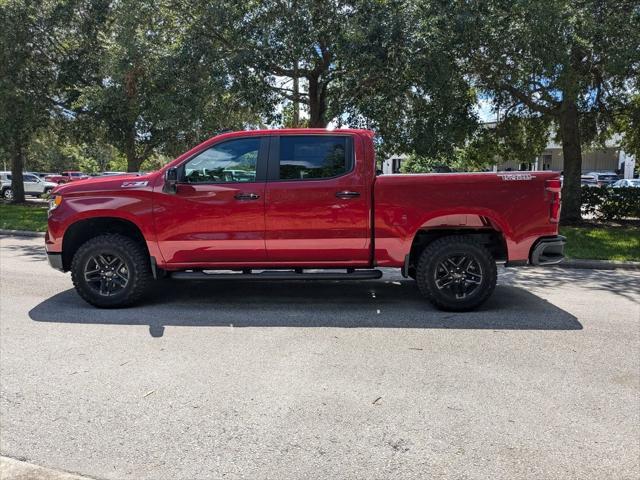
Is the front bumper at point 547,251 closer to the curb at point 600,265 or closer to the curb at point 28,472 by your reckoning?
the curb at point 600,265

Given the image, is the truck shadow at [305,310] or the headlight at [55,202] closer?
the truck shadow at [305,310]

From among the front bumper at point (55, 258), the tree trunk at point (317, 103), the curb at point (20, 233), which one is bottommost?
the curb at point (20, 233)

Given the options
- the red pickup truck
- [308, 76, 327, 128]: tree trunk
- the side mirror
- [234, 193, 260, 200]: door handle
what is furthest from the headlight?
[308, 76, 327, 128]: tree trunk

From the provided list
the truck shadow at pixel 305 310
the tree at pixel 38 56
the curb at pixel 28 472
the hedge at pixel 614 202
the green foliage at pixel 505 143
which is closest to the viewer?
the curb at pixel 28 472

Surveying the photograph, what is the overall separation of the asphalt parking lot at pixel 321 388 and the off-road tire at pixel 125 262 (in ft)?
0.57

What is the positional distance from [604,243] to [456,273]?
24.3 feet

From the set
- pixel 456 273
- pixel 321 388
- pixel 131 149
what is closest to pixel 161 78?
pixel 131 149

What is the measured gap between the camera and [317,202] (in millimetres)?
5906

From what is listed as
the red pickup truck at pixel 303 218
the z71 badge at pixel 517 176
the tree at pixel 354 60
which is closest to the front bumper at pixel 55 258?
the red pickup truck at pixel 303 218

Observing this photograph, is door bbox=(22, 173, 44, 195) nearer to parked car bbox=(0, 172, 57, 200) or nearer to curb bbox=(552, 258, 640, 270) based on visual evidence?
parked car bbox=(0, 172, 57, 200)

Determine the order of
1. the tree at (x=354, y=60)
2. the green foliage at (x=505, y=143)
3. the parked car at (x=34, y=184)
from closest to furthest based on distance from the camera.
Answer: the tree at (x=354, y=60) → the green foliage at (x=505, y=143) → the parked car at (x=34, y=184)

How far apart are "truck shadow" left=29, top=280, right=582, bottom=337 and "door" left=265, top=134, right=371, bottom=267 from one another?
2.05ft

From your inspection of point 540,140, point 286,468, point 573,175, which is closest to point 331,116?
point 573,175

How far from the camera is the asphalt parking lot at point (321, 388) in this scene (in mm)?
3002
